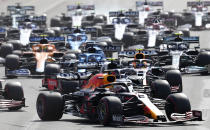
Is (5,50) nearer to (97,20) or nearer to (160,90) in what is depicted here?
(97,20)

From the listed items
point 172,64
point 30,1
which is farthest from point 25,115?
point 30,1

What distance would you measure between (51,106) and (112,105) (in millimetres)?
2698

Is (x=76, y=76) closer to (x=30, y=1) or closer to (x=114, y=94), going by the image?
(x=114, y=94)

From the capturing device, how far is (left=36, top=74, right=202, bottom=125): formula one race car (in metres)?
20.3

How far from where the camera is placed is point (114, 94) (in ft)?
70.7

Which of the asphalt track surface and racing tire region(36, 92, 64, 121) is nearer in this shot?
the asphalt track surface

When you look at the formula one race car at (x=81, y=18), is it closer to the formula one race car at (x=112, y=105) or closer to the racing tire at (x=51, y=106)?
the formula one race car at (x=112, y=105)

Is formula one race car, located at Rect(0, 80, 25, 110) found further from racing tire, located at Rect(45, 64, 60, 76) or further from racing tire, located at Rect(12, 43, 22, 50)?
racing tire, located at Rect(12, 43, 22, 50)

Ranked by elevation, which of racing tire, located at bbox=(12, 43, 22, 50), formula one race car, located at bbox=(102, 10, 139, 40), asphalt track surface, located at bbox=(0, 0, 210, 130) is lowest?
asphalt track surface, located at bbox=(0, 0, 210, 130)

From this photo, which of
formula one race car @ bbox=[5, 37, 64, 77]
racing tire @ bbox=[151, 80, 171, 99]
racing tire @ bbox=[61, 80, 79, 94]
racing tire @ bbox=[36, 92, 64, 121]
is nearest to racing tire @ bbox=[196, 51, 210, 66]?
formula one race car @ bbox=[5, 37, 64, 77]

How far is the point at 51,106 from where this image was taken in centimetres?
2227

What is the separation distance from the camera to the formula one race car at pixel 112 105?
20.3 meters

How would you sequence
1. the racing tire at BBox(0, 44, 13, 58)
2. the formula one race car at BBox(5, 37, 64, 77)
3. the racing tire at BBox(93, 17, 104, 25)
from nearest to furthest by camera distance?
the formula one race car at BBox(5, 37, 64, 77) → the racing tire at BBox(0, 44, 13, 58) → the racing tire at BBox(93, 17, 104, 25)

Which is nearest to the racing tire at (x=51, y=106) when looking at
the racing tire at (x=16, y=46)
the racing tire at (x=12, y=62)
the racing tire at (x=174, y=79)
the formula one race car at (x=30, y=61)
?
the racing tire at (x=174, y=79)
